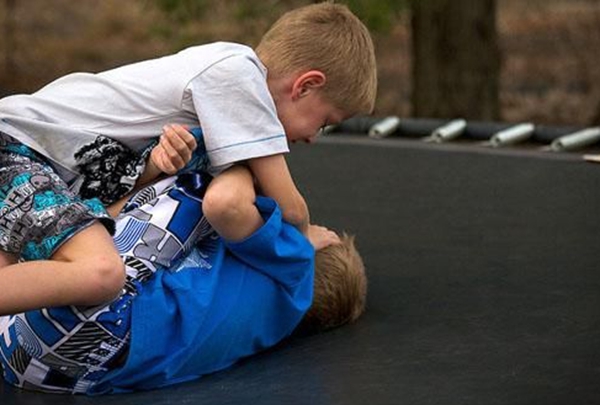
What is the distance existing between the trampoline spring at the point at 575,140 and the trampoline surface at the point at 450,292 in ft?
0.49

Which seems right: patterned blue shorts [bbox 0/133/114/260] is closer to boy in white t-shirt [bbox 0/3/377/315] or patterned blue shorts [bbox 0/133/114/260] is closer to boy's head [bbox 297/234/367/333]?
boy in white t-shirt [bbox 0/3/377/315]

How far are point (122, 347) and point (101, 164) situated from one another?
0.29m

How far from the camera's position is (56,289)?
2021mm

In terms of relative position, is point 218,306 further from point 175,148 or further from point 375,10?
point 375,10

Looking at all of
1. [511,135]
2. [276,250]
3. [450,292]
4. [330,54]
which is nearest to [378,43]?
[511,135]

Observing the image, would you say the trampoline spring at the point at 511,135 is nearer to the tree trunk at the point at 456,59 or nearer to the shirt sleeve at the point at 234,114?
the tree trunk at the point at 456,59

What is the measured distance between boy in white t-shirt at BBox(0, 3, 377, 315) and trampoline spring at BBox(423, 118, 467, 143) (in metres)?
2.07

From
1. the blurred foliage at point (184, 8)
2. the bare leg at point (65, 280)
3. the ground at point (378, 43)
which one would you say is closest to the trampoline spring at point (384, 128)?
the ground at point (378, 43)

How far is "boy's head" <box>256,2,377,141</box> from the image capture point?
2260mm

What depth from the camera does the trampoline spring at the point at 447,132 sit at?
14.4ft

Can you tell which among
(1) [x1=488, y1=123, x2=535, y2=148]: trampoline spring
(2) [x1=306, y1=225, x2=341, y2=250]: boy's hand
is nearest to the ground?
(1) [x1=488, y1=123, x2=535, y2=148]: trampoline spring

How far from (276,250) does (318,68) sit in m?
0.29

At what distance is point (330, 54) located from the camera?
89.0 inches

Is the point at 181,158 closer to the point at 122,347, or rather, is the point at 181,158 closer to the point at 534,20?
the point at 122,347
